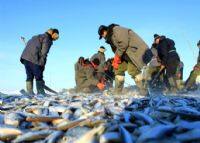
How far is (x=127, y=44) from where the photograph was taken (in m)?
11.1

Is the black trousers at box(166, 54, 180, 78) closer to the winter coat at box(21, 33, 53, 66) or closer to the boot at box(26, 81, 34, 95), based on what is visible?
the winter coat at box(21, 33, 53, 66)

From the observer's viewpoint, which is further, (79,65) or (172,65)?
(79,65)

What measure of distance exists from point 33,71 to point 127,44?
129 inches

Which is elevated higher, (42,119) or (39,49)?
(39,49)

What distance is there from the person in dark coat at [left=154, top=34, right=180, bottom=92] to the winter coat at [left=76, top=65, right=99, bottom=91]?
355 centimetres

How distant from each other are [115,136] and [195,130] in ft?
2.43

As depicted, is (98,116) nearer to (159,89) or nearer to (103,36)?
(103,36)

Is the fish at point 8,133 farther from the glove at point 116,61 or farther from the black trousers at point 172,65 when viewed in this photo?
the black trousers at point 172,65

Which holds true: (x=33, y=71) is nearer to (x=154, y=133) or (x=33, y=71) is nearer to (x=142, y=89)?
(x=142, y=89)

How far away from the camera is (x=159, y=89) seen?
16.0 meters

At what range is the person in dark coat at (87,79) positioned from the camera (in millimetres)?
17453

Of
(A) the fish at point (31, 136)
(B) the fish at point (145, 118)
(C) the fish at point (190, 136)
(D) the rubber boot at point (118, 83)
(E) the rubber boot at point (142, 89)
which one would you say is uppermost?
(D) the rubber boot at point (118, 83)

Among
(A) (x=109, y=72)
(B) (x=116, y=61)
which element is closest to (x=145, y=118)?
(B) (x=116, y=61)

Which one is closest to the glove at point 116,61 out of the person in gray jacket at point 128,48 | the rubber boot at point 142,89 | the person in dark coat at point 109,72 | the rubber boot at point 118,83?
the person in gray jacket at point 128,48
